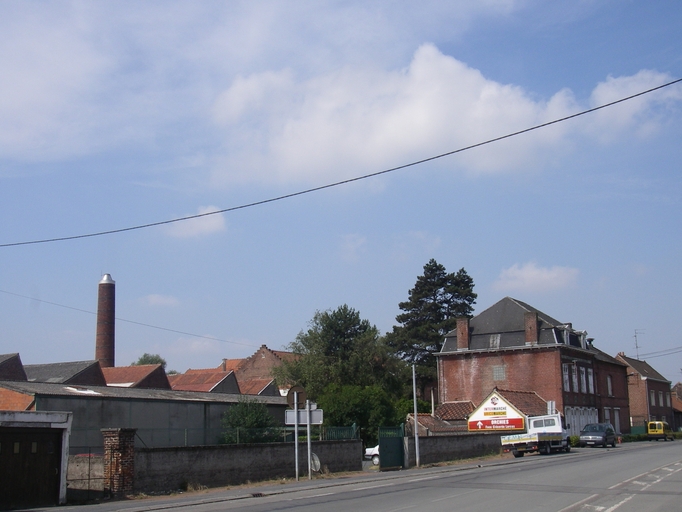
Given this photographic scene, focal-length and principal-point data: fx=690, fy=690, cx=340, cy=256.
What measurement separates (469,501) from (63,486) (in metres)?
10.6

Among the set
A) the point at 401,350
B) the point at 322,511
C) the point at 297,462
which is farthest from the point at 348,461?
the point at 401,350

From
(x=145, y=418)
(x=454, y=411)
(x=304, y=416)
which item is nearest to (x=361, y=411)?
(x=145, y=418)

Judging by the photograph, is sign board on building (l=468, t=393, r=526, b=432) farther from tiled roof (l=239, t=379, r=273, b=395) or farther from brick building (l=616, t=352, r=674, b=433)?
brick building (l=616, t=352, r=674, b=433)

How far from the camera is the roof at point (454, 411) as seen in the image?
175 ft

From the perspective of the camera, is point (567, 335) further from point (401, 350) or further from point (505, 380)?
point (401, 350)

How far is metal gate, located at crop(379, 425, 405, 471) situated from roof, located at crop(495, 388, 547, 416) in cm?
1770

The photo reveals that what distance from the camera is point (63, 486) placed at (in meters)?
18.2

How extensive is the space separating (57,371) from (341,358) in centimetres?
2482

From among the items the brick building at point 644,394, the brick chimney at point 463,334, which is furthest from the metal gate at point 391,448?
the brick building at point 644,394

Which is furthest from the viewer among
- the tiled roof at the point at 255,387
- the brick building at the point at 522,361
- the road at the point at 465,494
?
the tiled roof at the point at 255,387

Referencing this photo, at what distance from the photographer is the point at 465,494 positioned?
1789 centimetres

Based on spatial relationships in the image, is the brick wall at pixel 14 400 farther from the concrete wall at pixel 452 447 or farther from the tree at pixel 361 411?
the concrete wall at pixel 452 447

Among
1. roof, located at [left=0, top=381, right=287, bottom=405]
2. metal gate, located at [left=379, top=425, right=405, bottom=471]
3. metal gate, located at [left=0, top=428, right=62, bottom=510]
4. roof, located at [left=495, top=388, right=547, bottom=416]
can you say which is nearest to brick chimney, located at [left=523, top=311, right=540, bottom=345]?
roof, located at [left=495, top=388, right=547, bottom=416]

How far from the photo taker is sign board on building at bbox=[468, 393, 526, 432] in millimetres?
46812
